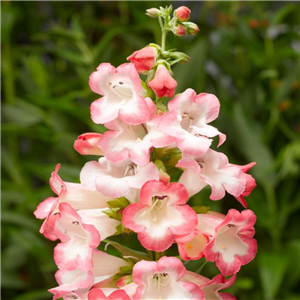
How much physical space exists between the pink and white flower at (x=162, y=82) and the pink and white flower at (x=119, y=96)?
11mm

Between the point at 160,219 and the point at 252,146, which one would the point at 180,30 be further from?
the point at 252,146

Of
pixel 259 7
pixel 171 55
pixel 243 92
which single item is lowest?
pixel 171 55

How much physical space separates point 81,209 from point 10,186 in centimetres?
85

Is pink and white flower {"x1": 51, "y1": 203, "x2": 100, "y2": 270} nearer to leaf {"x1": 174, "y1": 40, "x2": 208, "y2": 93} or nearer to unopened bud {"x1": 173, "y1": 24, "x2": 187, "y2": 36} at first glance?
unopened bud {"x1": 173, "y1": 24, "x2": 187, "y2": 36}

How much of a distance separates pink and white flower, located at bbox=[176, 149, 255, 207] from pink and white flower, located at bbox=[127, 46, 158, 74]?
0.24 feet

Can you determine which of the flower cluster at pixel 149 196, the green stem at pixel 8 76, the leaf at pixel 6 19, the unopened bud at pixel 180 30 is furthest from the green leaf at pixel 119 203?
the green stem at pixel 8 76

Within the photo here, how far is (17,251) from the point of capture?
3.95 feet

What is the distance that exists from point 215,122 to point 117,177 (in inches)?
35.0

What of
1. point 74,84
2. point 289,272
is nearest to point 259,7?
point 74,84

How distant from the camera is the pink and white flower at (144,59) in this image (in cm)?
34

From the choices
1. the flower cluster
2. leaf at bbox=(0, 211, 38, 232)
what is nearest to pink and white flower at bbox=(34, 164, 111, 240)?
the flower cluster

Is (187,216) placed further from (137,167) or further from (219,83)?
(219,83)

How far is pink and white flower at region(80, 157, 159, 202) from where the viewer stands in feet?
1.04

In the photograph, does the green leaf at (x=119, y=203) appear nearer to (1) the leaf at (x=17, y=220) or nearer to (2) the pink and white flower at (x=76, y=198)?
(2) the pink and white flower at (x=76, y=198)
